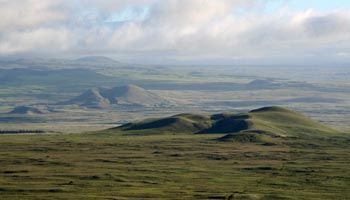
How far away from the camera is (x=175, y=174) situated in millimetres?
153500

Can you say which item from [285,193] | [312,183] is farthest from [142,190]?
[312,183]

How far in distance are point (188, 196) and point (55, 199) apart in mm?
21161

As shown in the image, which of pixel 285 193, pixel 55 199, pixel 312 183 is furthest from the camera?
pixel 312 183

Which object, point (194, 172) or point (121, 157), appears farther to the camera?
point (121, 157)

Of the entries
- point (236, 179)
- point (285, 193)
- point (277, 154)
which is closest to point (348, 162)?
point (277, 154)

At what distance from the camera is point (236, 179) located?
14638cm

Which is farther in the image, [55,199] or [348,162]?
[348,162]

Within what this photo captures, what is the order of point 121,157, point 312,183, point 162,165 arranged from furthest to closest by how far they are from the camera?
point 121,157, point 162,165, point 312,183

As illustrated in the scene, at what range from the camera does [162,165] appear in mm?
168000

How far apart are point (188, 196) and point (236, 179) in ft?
90.8

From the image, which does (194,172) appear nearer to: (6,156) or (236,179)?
(236,179)

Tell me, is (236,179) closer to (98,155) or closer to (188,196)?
(188,196)

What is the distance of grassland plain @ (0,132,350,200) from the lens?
126 meters

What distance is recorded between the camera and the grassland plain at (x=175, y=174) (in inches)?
4951
